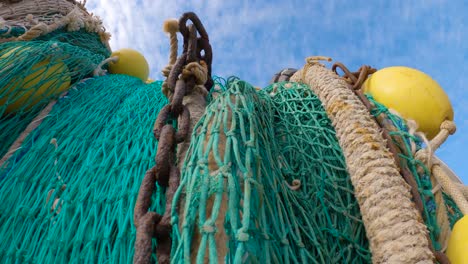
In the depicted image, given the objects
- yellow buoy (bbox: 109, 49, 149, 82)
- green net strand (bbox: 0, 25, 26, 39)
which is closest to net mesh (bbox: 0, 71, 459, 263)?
green net strand (bbox: 0, 25, 26, 39)

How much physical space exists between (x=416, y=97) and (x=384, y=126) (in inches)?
5.5

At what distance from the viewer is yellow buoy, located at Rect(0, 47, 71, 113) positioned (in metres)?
1.25

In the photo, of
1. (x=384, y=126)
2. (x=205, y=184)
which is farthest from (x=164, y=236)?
(x=384, y=126)

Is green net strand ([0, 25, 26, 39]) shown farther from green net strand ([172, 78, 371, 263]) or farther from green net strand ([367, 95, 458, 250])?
green net strand ([367, 95, 458, 250])

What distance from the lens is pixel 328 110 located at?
1.17 meters

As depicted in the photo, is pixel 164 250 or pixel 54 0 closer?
pixel 164 250

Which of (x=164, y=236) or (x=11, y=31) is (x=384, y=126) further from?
(x=11, y=31)

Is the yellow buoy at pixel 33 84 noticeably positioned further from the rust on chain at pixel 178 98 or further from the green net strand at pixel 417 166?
the green net strand at pixel 417 166

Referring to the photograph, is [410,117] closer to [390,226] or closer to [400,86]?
[400,86]

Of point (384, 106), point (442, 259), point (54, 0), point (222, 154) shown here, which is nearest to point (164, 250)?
point (222, 154)

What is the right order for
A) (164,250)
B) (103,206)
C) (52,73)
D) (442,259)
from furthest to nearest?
(52,73) < (103,206) < (442,259) < (164,250)

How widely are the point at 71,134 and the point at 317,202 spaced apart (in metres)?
0.72

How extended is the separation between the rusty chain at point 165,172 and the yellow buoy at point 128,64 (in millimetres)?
908

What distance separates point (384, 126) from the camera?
1.15m
